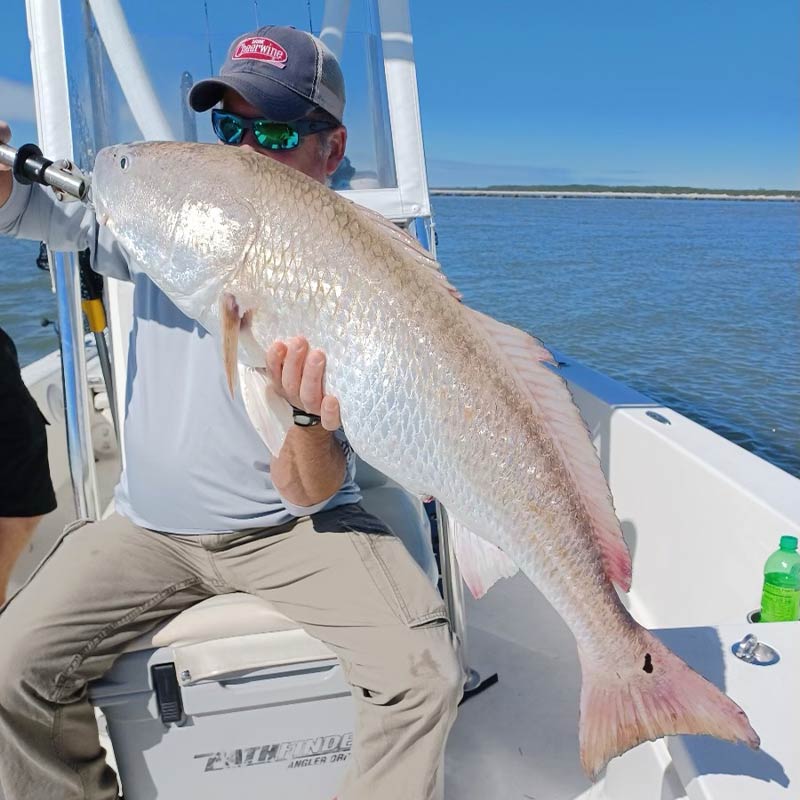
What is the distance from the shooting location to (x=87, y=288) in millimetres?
2797

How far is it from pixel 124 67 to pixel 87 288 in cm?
81

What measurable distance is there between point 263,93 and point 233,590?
1.35 metres

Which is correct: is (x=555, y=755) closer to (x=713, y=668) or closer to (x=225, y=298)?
(x=713, y=668)

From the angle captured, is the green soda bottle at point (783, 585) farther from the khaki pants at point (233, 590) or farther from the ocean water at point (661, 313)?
the ocean water at point (661, 313)

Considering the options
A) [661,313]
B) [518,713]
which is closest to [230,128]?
[518,713]

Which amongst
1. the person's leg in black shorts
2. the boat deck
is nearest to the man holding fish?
the boat deck

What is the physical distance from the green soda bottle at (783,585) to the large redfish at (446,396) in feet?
2.82

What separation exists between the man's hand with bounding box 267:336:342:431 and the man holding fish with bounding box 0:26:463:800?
3 centimetres

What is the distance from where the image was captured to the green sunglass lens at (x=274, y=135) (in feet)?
6.64

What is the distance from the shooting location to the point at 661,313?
16.6m

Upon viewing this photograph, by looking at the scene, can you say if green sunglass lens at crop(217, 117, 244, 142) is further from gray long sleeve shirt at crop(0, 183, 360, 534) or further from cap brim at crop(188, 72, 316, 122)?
gray long sleeve shirt at crop(0, 183, 360, 534)

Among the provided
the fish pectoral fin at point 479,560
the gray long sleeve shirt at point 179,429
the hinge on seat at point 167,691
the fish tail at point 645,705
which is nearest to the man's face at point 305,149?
the gray long sleeve shirt at point 179,429

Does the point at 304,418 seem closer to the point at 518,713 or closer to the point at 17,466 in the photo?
the point at 518,713

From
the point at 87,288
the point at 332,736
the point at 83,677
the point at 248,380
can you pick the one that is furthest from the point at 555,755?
the point at 87,288
